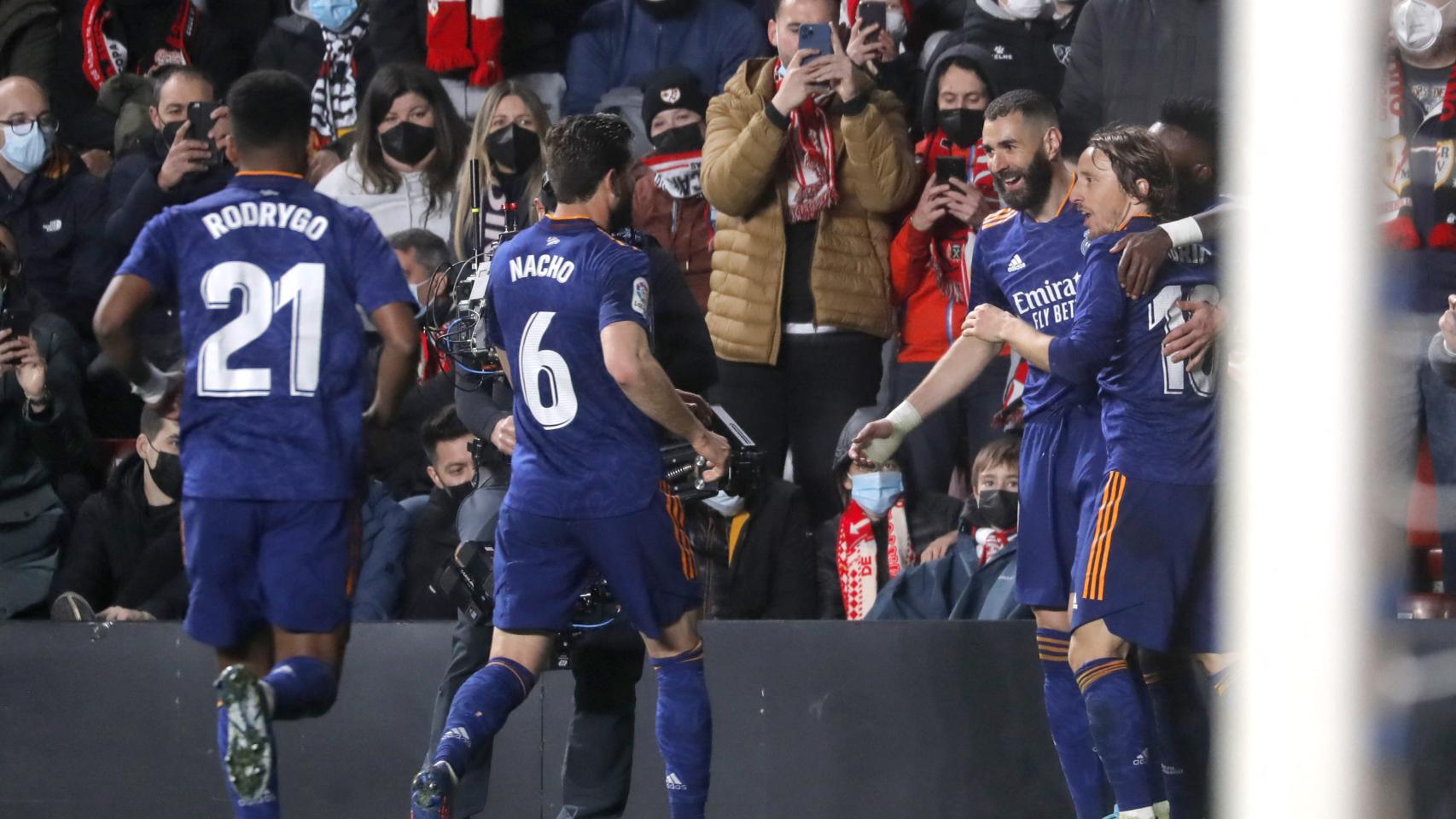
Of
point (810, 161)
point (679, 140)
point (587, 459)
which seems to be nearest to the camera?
point (587, 459)

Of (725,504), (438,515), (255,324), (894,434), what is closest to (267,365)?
(255,324)

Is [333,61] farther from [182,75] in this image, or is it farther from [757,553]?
[757,553]

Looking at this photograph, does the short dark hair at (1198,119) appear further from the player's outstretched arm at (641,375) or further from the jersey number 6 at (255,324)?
the jersey number 6 at (255,324)

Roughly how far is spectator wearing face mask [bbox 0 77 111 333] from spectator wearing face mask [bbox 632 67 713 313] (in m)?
2.23

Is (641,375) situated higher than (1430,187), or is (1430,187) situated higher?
(1430,187)

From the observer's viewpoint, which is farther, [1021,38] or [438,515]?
[1021,38]

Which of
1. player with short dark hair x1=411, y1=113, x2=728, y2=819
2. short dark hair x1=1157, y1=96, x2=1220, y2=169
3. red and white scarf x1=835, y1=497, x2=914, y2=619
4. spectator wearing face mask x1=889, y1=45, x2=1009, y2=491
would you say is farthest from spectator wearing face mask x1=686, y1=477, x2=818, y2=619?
short dark hair x1=1157, y1=96, x2=1220, y2=169

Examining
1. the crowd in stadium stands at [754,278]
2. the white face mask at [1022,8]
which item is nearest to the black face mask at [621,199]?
the crowd in stadium stands at [754,278]

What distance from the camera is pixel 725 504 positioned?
19.1ft

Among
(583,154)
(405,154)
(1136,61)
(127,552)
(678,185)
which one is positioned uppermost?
(1136,61)

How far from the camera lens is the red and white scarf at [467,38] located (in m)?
7.34

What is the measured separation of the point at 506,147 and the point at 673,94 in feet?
2.46

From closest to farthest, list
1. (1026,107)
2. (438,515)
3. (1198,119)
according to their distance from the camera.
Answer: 1. (1026,107)
2. (1198,119)
3. (438,515)

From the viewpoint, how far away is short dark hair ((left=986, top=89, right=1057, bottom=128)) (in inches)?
201
